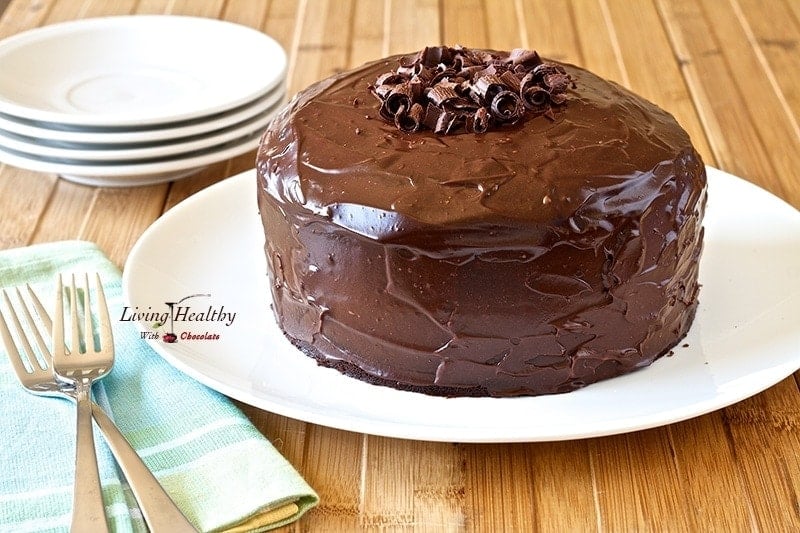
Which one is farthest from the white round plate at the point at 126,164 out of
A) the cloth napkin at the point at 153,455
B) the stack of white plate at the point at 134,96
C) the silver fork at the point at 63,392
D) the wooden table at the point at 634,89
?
the cloth napkin at the point at 153,455

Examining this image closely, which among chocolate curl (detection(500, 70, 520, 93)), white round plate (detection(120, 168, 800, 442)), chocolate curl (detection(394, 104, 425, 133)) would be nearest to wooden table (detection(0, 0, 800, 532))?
white round plate (detection(120, 168, 800, 442))

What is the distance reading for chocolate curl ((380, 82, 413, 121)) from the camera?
1.95 metres

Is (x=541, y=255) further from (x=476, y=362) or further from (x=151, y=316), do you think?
(x=151, y=316)

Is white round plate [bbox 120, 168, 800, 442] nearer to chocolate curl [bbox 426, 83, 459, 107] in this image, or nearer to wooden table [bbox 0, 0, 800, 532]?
wooden table [bbox 0, 0, 800, 532]

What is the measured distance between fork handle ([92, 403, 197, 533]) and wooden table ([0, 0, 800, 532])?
0.20 metres

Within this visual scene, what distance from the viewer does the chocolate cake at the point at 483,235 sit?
1.71 meters

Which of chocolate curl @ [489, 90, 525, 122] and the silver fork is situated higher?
chocolate curl @ [489, 90, 525, 122]

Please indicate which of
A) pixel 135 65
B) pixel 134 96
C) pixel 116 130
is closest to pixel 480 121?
pixel 116 130

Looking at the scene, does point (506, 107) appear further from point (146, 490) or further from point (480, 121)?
point (146, 490)

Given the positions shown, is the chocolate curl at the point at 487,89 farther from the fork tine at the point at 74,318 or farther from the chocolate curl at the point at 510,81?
the fork tine at the point at 74,318

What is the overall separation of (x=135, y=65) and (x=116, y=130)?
1.94ft

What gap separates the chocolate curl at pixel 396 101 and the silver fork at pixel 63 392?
0.78 m

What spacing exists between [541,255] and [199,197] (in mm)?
1059

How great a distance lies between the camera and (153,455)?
1.69 m
